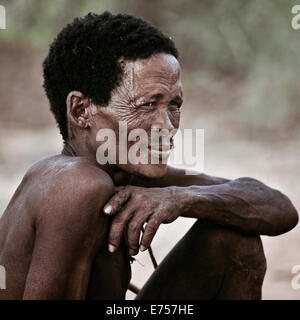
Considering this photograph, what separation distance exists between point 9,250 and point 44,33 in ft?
26.6

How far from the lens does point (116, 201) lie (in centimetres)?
289

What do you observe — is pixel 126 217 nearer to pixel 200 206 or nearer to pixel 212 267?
pixel 200 206

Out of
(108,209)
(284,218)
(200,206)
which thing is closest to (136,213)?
(108,209)

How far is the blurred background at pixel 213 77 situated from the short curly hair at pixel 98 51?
17.2 feet

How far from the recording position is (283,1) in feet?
32.8

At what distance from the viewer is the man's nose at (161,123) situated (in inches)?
125

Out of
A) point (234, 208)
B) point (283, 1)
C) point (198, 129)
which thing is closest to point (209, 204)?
point (234, 208)

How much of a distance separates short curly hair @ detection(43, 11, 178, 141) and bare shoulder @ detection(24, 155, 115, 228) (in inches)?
16.7

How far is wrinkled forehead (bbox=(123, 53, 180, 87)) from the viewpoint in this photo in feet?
10.3

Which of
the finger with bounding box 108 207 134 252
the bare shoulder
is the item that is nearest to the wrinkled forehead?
the bare shoulder

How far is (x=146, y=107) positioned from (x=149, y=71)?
0.16m

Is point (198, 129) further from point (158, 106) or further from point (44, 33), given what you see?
point (158, 106)

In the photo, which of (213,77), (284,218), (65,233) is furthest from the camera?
(213,77)

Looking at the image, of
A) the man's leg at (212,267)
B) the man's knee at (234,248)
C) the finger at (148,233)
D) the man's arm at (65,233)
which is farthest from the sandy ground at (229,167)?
the man's arm at (65,233)
